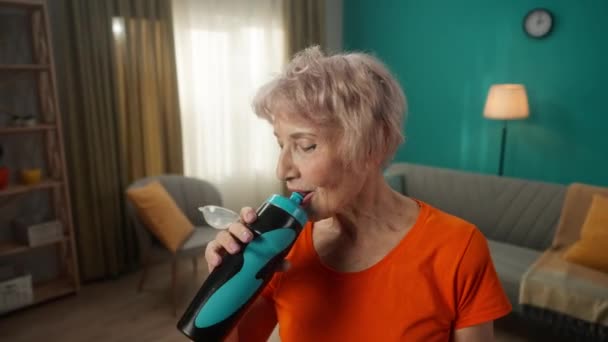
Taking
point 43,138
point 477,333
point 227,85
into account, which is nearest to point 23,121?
point 43,138

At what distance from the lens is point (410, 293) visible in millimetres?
782

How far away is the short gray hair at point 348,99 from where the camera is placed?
0.71 metres

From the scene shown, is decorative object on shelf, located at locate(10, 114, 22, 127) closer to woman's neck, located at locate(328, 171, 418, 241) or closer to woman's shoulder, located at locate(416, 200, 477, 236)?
woman's neck, located at locate(328, 171, 418, 241)

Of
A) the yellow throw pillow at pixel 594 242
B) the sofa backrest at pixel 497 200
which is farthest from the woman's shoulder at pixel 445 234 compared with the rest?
the sofa backrest at pixel 497 200

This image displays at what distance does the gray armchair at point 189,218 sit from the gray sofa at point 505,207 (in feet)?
4.70

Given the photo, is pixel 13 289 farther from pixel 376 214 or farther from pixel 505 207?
pixel 505 207

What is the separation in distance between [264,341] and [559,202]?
2453mm

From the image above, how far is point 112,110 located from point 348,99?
107 inches

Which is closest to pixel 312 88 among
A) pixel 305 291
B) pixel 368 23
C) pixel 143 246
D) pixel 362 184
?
pixel 362 184

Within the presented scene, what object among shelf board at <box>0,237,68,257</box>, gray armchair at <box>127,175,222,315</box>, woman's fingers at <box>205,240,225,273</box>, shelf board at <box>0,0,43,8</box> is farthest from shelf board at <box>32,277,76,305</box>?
woman's fingers at <box>205,240,225,273</box>

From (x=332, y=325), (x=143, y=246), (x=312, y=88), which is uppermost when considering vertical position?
(x=312, y=88)

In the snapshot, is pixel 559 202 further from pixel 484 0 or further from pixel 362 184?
pixel 362 184

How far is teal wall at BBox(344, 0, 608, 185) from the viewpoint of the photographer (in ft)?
10.1

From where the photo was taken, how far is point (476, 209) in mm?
3051
